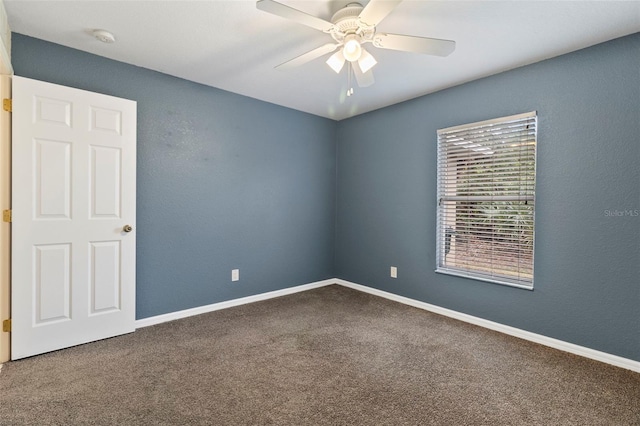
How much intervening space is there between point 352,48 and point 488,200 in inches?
78.7

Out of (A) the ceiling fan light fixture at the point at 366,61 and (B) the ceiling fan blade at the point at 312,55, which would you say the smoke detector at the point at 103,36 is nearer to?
(B) the ceiling fan blade at the point at 312,55

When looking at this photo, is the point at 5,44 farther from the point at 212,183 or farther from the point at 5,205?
the point at 212,183

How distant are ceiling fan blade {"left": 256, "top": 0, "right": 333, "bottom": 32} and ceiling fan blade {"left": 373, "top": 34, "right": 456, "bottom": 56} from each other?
1.12 feet

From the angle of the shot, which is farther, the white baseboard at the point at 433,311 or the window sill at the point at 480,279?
the window sill at the point at 480,279

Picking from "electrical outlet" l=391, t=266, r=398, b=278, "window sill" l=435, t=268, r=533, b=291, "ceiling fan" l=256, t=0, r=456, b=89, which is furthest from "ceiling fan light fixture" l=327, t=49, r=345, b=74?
"electrical outlet" l=391, t=266, r=398, b=278

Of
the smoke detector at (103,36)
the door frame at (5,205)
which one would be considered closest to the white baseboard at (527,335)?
the door frame at (5,205)

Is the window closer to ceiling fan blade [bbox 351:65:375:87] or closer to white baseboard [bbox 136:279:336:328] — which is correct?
ceiling fan blade [bbox 351:65:375:87]

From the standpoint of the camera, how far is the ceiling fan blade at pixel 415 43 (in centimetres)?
183

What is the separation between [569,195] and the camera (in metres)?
2.55

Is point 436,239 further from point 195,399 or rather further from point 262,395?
point 195,399

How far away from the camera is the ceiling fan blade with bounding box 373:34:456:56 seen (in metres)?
1.83

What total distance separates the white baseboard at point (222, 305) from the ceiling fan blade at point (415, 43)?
2.93 m

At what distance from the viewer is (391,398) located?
1.91 m

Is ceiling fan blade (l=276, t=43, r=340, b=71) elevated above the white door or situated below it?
above
